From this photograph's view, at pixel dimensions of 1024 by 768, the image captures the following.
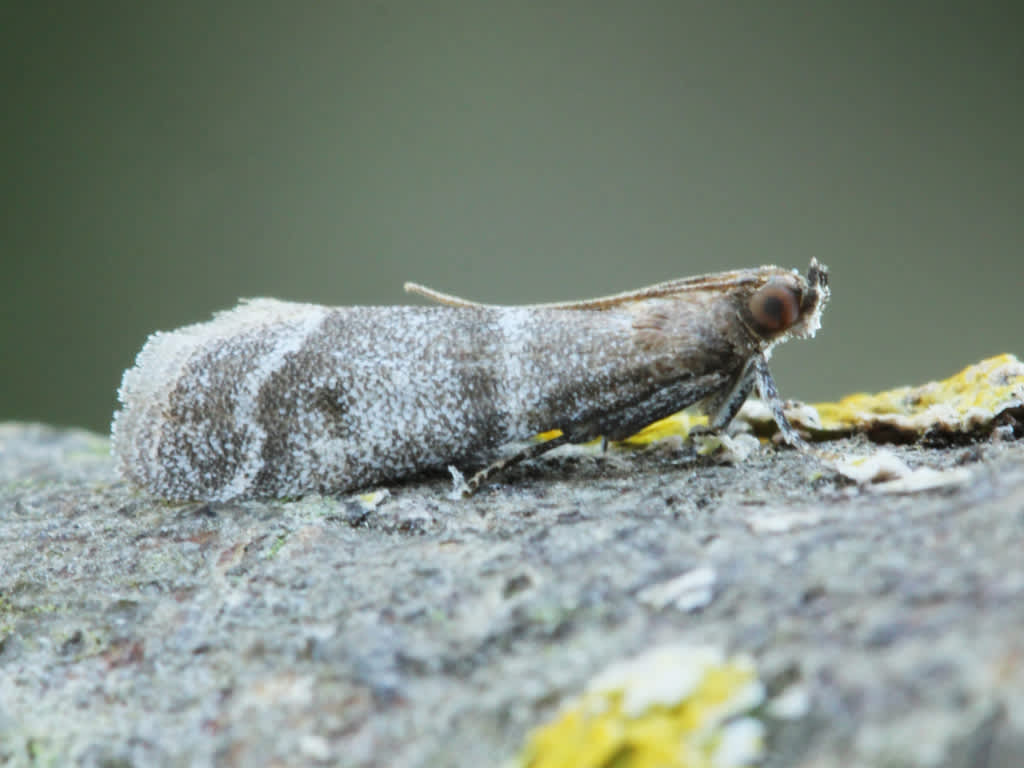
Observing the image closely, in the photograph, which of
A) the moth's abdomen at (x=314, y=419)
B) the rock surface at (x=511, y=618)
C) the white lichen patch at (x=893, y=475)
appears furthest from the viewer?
the moth's abdomen at (x=314, y=419)

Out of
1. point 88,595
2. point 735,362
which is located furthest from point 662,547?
point 88,595

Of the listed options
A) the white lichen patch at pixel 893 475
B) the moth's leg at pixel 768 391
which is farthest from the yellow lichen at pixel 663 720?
the moth's leg at pixel 768 391

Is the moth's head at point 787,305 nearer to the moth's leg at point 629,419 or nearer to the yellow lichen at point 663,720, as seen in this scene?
the moth's leg at point 629,419

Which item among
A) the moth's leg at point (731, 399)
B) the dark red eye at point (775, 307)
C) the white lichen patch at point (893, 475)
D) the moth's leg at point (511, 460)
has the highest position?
the dark red eye at point (775, 307)

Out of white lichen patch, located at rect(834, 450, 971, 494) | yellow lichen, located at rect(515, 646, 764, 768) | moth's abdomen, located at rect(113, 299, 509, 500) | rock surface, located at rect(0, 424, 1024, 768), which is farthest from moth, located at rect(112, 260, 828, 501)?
yellow lichen, located at rect(515, 646, 764, 768)

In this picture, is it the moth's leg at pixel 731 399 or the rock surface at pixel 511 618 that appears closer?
the rock surface at pixel 511 618
